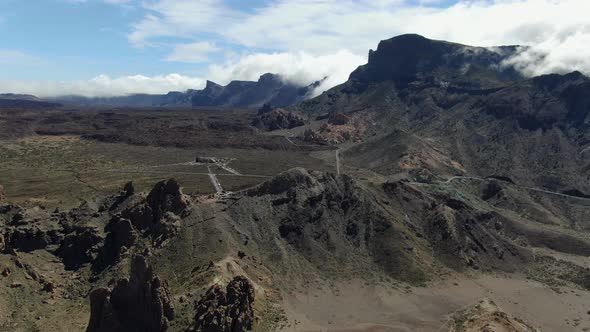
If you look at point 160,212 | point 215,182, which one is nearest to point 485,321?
point 160,212

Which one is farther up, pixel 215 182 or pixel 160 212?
pixel 160 212

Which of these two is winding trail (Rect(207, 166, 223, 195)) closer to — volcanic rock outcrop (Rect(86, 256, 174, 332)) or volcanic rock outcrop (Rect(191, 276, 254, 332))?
volcanic rock outcrop (Rect(191, 276, 254, 332))

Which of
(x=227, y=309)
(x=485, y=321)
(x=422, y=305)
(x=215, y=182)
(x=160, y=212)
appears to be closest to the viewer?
(x=227, y=309)

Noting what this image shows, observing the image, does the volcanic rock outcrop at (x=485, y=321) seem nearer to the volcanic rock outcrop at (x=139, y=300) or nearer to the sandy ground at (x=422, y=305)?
the sandy ground at (x=422, y=305)

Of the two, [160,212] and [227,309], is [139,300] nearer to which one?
[227,309]

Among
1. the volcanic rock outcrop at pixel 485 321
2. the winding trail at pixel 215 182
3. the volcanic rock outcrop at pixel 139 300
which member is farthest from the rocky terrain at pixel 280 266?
the winding trail at pixel 215 182

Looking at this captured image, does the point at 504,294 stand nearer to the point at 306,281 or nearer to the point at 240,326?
the point at 306,281
